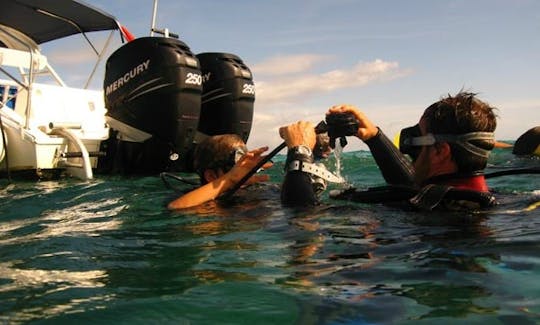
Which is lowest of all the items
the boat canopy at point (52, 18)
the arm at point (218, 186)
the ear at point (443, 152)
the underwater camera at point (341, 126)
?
the arm at point (218, 186)

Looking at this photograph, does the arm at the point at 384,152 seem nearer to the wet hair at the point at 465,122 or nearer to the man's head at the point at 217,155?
the wet hair at the point at 465,122

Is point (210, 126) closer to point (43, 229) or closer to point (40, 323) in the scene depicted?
point (43, 229)

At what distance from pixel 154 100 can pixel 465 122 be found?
521cm

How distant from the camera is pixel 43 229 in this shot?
366 centimetres

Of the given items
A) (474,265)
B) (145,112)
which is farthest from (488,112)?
(145,112)

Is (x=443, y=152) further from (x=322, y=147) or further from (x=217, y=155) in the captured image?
(x=322, y=147)

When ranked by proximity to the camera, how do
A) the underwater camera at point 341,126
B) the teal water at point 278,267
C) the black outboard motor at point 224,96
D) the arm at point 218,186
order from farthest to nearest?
the black outboard motor at point 224,96, the arm at point 218,186, the underwater camera at point 341,126, the teal water at point 278,267

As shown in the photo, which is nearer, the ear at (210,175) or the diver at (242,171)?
the diver at (242,171)

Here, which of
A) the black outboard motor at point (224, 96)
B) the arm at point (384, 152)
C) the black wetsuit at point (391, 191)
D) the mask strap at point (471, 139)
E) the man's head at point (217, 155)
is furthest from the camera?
the black outboard motor at point (224, 96)

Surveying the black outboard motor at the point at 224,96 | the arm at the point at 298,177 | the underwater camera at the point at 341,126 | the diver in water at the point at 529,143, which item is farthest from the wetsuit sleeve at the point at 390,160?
the diver in water at the point at 529,143

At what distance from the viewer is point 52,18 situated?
9.30 meters

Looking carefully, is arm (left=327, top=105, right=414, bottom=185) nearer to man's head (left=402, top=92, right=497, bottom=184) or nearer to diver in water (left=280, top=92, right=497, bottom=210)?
diver in water (left=280, top=92, right=497, bottom=210)

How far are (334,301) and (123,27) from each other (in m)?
9.14

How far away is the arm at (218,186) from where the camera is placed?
4.11 m
